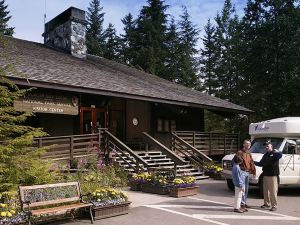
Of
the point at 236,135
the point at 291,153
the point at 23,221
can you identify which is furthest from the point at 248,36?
the point at 23,221

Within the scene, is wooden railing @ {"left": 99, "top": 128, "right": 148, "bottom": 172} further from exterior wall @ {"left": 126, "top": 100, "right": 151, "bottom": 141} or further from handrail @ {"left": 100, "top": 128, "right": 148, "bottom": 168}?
exterior wall @ {"left": 126, "top": 100, "right": 151, "bottom": 141}

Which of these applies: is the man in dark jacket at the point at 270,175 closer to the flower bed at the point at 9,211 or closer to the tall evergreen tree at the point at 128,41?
the flower bed at the point at 9,211

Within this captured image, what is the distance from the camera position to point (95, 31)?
2295 inches

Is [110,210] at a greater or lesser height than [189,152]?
lesser

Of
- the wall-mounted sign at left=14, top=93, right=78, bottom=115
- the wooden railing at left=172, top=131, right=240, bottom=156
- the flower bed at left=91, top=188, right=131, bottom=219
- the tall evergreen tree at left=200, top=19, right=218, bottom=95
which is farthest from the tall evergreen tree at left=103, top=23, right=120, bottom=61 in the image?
the flower bed at left=91, top=188, right=131, bottom=219

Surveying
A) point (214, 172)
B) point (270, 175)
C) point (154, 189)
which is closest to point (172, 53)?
point (214, 172)

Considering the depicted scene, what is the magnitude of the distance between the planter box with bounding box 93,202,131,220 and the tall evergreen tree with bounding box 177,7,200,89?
37.3 metres

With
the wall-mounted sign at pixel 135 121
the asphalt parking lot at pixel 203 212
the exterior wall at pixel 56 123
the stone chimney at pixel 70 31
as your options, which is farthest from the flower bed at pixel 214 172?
the stone chimney at pixel 70 31

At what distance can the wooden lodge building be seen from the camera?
14.8 m

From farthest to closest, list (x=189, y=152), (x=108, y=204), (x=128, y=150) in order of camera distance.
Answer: (x=189, y=152)
(x=128, y=150)
(x=108, y=204)

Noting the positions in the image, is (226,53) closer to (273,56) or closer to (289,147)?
(273,56)

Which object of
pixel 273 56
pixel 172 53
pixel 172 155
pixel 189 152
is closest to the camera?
pixel 172 155

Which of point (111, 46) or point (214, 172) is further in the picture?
point (111, 46)

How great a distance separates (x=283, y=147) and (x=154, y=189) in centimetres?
455
